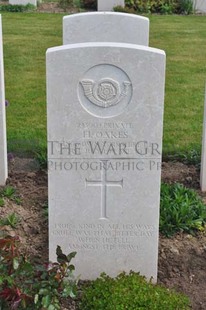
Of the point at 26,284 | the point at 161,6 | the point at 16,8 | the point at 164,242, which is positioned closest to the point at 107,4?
the point at 161,6

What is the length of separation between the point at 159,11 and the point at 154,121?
1314 centimetres

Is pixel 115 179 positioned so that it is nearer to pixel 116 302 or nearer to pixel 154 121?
pixel 154 121

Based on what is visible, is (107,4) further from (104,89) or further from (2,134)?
(104,89)

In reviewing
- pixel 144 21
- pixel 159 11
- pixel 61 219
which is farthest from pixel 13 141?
pixel 159 11

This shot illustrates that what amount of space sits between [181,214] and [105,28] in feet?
6.54

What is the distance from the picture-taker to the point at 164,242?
5.12m

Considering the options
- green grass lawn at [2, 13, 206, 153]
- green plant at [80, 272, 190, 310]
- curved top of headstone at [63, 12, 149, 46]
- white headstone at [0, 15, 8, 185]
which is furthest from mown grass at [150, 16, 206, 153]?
green plant at [80, 272, 190, 310]

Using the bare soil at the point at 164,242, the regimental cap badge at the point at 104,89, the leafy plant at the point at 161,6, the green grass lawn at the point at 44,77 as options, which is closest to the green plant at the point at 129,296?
A: the bare soil at the point at 164,242

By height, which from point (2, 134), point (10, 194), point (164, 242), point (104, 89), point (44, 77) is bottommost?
point (164, 242)

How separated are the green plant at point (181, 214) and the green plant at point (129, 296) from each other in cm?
81

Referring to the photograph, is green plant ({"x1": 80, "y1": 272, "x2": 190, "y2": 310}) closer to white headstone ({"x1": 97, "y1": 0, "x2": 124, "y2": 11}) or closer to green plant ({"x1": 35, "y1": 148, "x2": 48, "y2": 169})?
green plant ({"x1": 35, "y1": 148, "x2": 48, "y2": 169})

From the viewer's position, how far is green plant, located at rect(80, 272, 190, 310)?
417 centimetres

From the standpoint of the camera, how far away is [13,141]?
7.20m

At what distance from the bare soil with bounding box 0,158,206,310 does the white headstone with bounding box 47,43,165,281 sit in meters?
0.26
